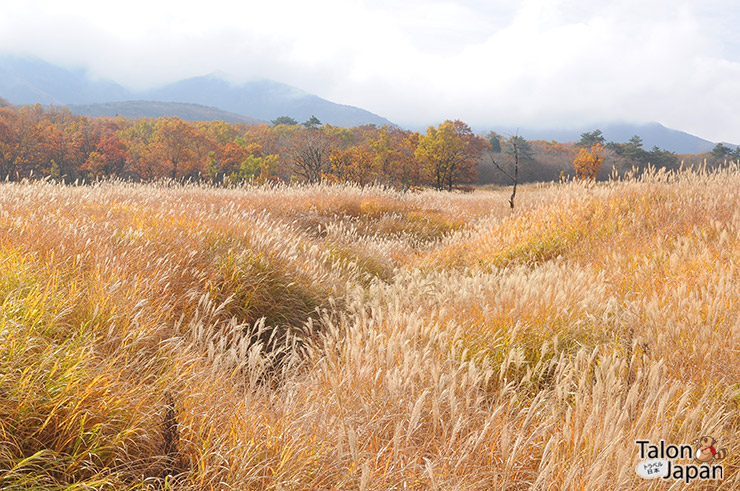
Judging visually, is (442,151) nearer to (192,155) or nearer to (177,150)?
(192,155)

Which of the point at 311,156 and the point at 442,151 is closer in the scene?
the point at 311,156

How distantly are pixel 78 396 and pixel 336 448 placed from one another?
1.09 m

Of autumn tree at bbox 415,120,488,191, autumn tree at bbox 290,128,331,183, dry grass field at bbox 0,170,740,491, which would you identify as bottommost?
dry grass field at bbox 0,170,740,491

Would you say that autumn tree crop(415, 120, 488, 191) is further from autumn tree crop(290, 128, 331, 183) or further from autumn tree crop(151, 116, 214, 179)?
autumn tree crop(151, 116, 214, 179)

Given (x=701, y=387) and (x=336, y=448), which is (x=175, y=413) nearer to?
(x=336, y=448)

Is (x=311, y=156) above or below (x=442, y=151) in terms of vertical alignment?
below

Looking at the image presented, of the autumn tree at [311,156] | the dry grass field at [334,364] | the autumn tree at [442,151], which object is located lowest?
the dry grass field at [334,364]

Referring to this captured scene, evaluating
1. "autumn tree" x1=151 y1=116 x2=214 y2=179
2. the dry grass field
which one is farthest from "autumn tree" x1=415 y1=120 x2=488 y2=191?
the dry grass field

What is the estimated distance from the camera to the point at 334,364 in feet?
9.25

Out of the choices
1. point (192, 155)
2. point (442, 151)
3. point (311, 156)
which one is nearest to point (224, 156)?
point (192, 155)

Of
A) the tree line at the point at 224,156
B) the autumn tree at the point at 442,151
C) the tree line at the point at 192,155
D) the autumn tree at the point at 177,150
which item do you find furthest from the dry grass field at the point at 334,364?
the autumn tree at the point at 177,150

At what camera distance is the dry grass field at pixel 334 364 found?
1.70m

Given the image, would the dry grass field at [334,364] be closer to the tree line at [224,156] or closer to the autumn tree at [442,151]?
the tree line at [224,156]

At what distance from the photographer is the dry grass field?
1.70 metres
